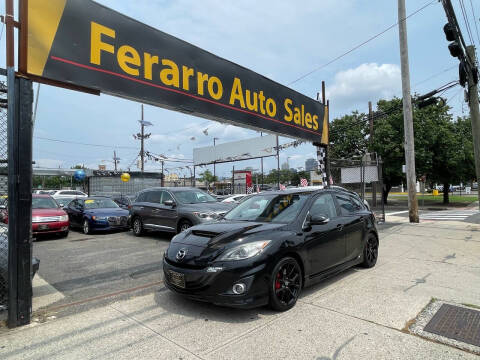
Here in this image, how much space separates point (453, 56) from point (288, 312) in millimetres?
10528

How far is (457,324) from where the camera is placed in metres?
3.56

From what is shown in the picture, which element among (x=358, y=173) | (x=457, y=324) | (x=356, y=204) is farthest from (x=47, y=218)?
(x=358, y=173)

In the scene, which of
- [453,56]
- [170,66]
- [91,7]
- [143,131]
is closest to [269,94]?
[170,66]

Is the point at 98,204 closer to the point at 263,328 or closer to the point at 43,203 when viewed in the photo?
the point at 43,203

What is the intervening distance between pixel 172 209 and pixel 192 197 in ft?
2.62

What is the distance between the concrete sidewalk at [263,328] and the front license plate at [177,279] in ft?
1.17

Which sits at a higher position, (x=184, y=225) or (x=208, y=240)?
(x=208, y=240)

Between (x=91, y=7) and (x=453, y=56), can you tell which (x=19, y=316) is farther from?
(x=453, y=56)

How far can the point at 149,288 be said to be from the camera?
4.97 m

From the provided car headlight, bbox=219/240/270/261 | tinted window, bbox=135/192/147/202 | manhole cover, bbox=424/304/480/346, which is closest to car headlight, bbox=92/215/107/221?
tinted window, bbox=135/192/147/202

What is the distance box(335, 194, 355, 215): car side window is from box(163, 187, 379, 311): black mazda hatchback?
0.03 m

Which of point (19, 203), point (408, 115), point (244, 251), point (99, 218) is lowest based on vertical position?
point (99, 218)

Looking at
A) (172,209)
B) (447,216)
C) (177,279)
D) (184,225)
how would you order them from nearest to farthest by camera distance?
(177,279), (184,225), (172,209), (447,216)

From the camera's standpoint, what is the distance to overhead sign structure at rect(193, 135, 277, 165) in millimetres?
34406
